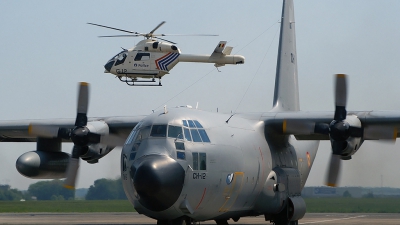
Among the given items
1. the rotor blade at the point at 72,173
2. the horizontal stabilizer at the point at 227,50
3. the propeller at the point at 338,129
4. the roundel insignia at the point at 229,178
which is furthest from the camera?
the horizontal stabilizer at the point at 227,50

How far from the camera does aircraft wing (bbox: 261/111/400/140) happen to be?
16695 millimetres

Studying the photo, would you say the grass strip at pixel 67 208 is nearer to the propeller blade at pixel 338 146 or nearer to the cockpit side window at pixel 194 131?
the propeller blade at pixel 338 146

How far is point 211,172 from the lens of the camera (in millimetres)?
13742

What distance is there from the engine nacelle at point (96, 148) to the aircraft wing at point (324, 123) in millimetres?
4639

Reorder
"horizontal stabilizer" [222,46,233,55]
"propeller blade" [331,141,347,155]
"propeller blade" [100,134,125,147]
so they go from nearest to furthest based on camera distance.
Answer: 1. "propeller blade" [331,141,347,155]
2. "propeller blade" [100,134,125,147]
3. "horizontal stabilizer" [222,46,233,55]

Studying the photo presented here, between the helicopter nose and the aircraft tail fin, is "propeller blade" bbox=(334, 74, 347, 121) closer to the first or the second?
the aircraft tail fin

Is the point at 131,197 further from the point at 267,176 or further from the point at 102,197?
the point at 102,197

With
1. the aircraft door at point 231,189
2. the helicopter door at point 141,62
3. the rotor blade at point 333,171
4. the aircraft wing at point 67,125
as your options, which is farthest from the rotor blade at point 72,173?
the helicopter door at point 141,62

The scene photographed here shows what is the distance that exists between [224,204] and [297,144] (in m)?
5.98

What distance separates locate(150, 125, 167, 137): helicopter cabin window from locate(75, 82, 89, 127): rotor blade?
4680 mm

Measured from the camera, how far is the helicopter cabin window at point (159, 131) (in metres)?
13.3

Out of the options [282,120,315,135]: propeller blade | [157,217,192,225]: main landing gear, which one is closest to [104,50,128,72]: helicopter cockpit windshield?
[282,120,315,135]: propeller blade

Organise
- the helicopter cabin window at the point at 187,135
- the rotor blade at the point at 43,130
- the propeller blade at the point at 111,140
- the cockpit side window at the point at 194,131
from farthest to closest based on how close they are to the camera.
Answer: the rotor blade at the point at 43,130, the propeller blade at the point at 111,140, the cockpit side window at the point at 194,131, the helicopter cabin window at the point at 187,135

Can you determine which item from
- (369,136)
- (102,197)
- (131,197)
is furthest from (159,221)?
(102,197)
